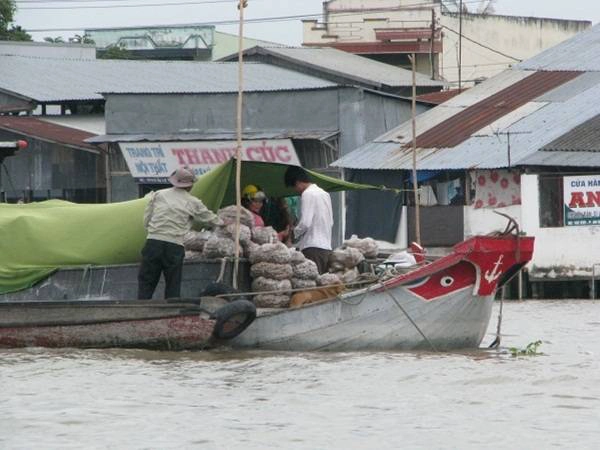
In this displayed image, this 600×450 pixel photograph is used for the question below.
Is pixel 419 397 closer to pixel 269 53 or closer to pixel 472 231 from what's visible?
pixel 472 231

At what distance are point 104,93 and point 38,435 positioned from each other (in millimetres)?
22343

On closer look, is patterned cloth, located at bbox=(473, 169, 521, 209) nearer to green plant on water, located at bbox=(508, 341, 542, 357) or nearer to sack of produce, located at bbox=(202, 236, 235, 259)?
green plant on water, located at bbox=(508, 341, 542, 357)

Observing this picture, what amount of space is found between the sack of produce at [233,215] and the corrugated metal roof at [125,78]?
18.3 metres

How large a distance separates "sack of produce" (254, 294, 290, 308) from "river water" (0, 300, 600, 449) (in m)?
0.49

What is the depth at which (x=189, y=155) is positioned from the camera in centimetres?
3097

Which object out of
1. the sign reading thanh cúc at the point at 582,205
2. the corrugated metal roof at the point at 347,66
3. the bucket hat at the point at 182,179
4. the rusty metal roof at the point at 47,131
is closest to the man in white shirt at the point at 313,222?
the bucket hat at the point at 182,179

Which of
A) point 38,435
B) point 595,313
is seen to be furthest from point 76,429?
point 595,313

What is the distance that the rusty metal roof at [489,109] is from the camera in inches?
1083

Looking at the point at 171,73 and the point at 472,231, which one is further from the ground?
the point at 171,73

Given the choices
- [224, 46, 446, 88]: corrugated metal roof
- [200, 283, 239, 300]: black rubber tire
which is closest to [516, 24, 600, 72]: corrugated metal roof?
[224, 46, 446, 88]: corrugated metal roof

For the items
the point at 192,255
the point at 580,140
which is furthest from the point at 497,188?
the point at 192,255

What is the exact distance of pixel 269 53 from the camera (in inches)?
1491

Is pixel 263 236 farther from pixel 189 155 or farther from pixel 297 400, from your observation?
pixel 189 155

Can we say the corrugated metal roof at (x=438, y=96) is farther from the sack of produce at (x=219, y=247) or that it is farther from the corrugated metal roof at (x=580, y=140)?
the sack of produce at (x=219, y=247)
